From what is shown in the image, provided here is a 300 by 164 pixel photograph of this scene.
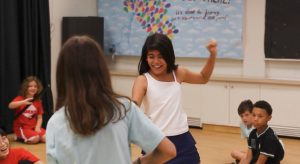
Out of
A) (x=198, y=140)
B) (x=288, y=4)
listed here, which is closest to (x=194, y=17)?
(x=288, y=4)

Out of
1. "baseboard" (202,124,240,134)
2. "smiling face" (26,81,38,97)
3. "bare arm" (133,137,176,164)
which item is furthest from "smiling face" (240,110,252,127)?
"bare arm" (133,137,176,164)

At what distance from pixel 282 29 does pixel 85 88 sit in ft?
14.5

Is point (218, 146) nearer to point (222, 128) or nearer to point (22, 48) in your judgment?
point (222, 128)

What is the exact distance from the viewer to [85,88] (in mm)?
1238

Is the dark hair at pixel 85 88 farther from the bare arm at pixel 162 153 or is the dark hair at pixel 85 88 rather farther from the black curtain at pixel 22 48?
the black curtain at pixel 22 48

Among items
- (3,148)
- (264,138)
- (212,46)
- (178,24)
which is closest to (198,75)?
(212,46)

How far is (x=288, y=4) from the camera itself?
204 inches

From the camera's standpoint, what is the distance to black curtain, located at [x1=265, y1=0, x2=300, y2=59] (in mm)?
5164

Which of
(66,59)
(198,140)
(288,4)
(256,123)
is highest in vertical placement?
(288,4)

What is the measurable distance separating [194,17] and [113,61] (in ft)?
4.78

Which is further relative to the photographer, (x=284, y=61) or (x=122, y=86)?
(x=122, y=86)

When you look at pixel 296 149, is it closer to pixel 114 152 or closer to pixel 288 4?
pixel 288 4

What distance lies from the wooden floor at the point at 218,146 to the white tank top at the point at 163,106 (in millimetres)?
1995

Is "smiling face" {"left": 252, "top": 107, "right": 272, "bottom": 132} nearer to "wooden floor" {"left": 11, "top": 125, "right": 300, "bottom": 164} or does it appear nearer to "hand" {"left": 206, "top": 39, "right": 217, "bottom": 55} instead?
"wooden floor" {"left": 11, "top": 125, "right": 300, "bottom": 164}
